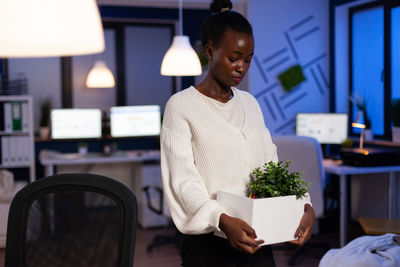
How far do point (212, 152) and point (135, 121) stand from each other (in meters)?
4.40

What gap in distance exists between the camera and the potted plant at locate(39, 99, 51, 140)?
5816 mm

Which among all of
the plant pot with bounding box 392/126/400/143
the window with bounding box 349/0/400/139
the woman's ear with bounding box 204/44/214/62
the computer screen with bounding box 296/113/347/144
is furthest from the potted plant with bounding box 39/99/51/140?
the woman's ear with bounding box 204/44/214/62

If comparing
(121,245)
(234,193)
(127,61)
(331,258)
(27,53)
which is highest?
(127,61)

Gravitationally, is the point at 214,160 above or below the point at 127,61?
below

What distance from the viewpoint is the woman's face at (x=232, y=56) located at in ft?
4.84

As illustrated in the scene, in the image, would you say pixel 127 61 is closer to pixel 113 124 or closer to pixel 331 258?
pixel 113 124

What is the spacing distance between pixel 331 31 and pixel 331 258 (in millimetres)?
3414

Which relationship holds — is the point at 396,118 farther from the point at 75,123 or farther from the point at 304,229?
the point at 304,229

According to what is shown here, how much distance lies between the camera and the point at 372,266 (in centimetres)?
248

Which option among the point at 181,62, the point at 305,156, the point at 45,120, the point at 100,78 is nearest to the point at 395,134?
the point at 305,156

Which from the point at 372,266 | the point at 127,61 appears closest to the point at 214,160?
the point at 372,266

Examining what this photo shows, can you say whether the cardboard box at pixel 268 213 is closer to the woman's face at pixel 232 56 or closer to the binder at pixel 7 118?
the woman's face at pixel 232 56

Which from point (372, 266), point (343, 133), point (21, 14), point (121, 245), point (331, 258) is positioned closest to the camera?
point (21, 14)

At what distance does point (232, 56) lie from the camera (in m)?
1.47
